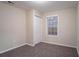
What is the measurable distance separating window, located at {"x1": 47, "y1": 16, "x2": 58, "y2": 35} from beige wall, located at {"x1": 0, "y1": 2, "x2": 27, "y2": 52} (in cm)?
179

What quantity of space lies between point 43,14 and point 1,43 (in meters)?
3.26

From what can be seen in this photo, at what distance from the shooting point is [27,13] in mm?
3816

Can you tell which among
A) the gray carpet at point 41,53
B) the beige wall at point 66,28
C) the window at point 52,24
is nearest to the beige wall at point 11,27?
the gray carpet at point 41,53

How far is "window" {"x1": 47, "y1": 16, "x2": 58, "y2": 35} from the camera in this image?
13.0 feet

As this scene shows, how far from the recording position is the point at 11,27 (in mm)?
3002

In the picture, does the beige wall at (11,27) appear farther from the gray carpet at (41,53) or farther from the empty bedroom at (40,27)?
the gray carpet at (41,53)

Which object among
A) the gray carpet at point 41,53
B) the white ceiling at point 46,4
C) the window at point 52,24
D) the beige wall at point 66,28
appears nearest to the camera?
the gray carpet at point 41,53

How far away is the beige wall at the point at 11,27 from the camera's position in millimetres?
2641

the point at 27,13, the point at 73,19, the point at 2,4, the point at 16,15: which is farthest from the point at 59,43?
the point at 2,4

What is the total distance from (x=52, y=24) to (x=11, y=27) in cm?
268

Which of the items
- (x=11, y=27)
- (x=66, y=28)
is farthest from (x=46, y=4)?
(x=11, y=27)

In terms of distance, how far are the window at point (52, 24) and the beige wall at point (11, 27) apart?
1.79 metres

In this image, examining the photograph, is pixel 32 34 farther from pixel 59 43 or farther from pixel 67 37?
pixel 67 37

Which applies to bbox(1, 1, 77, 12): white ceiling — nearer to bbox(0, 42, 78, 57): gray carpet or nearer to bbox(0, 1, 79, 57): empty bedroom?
bbox(0, 1, 79, 57): empty bedroom
